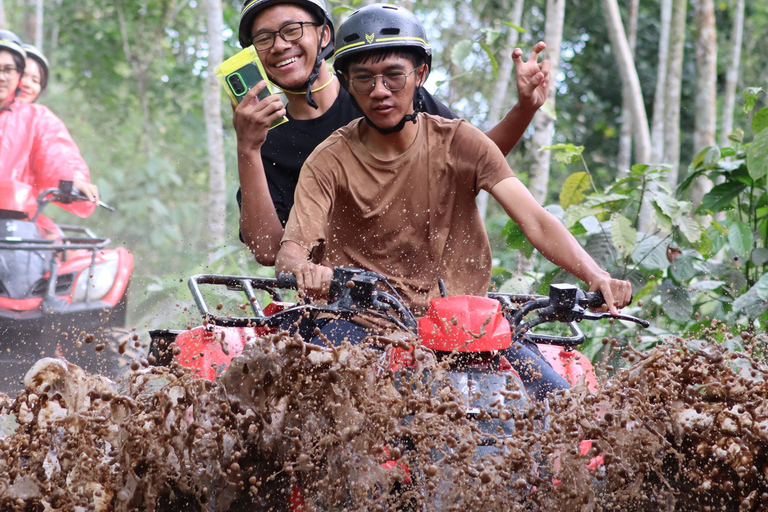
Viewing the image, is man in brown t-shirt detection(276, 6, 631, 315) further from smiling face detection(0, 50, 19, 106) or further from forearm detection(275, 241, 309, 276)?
smiling face detection(0, 50, 19, 106)

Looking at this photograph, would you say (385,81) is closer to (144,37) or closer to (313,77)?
(313,77)

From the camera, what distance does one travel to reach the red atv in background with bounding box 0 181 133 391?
6297 millimetres

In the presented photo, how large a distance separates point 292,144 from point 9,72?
16.5ft

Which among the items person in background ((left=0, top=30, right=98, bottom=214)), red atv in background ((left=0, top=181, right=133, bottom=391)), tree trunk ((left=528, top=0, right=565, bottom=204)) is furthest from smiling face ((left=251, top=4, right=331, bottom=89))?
person in background ((left=0, top=30, right=98, bottom=214))

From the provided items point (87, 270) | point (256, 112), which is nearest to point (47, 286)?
point (87, 270)

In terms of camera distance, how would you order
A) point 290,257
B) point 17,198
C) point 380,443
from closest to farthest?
point 380,443
point 290,257
point 17,198

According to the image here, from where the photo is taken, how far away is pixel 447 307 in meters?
2.32

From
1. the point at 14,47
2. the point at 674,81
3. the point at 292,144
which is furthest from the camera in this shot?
the point at 674,81

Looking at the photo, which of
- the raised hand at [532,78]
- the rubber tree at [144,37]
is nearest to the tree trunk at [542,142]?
the raised hand at [532,78]

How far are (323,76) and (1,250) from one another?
3611 mm

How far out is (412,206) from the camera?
3287 mm

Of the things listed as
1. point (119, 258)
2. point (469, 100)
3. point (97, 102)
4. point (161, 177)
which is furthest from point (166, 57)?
point (119, 258)

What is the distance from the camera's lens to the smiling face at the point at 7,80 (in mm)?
7684

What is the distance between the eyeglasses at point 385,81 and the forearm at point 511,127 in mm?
845
